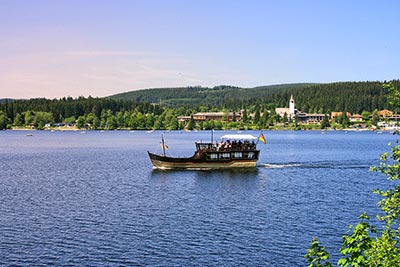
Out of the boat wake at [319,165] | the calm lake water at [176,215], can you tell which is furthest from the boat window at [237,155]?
the boat wake at [319,165]

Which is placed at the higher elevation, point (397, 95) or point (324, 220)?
point (397, 95)

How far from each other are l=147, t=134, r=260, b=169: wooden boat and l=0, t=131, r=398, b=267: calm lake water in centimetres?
269

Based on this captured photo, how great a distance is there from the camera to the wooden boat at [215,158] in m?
82.6

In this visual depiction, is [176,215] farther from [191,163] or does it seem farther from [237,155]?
[237,155]

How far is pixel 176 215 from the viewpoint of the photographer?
46719mm

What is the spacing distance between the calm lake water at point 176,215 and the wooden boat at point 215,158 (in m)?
2.69

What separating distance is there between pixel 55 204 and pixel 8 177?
88.2 ft

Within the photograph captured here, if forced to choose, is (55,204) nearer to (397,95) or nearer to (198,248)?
(198,248)

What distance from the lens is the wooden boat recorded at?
82562 millimetres

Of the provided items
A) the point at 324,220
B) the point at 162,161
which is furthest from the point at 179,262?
Answer: the point at 162,161

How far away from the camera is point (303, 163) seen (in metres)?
96.5

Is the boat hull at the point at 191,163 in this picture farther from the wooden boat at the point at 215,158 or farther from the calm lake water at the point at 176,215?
the calm lake water at the point at 176,215

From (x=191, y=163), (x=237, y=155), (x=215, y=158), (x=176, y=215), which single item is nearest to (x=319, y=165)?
(x=237, y=155)

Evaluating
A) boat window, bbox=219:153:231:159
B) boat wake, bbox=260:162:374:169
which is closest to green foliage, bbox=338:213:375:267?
boat window, bbox=219:153:231:159
